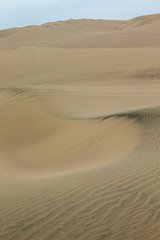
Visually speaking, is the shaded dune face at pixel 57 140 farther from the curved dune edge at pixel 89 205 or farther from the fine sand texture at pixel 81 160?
the curved dune edge at pixel 89 205

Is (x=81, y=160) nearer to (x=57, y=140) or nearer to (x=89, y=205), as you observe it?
(x=57, y=140)

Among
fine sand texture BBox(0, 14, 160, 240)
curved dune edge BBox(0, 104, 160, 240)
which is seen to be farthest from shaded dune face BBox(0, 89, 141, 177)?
curved dune edge BBox(0, 104, 160, 240)

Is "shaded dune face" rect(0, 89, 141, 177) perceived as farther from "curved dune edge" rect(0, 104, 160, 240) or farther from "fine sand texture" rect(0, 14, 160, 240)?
"curved dune edge" rect(0, 104, 160, 240)

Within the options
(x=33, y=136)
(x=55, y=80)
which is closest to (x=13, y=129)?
(x=33, y=136)

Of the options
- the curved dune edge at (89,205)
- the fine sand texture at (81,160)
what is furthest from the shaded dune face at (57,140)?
the curved dune edge at (89,205)

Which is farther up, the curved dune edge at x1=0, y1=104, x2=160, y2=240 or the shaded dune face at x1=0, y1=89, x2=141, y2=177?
the shaded dune face at x1=0, y1=89, x2=141, y2=177

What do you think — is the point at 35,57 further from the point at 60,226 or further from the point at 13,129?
the point at 60,226

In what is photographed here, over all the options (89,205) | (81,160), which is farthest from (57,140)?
(89,205)
